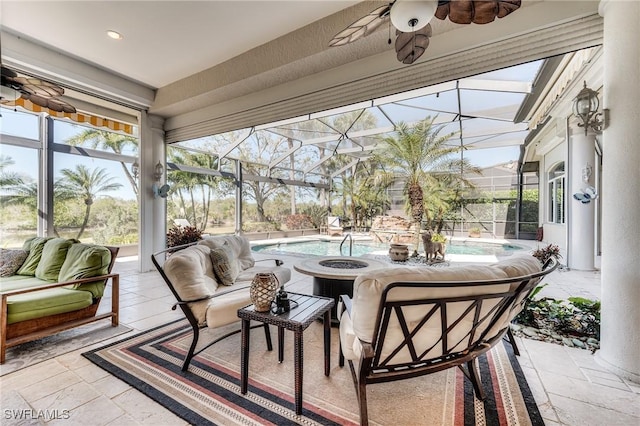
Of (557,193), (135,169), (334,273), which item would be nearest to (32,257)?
(334,273)

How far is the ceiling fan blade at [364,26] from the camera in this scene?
208 centimetres

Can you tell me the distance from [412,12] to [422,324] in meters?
1.90

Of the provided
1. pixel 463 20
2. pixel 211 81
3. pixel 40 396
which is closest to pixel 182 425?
pixel 40 396

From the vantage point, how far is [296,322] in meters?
1.88

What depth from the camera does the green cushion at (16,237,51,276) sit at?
11.6 feet

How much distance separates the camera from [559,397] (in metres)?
2.05

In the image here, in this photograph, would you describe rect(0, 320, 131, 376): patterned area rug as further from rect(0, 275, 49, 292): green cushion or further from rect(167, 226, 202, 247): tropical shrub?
rect(167, 226, 202, 247): tropical shrub

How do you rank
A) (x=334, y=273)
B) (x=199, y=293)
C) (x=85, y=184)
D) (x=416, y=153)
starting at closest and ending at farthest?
1. (x=199, y=293)
2. (x=334, y=273)
3. (x=85, y=184)
4. (x=416, y=153)

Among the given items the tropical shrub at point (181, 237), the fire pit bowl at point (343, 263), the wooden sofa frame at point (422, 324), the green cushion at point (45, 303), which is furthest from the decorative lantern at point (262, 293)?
the tropical shrub at point (181, 237)

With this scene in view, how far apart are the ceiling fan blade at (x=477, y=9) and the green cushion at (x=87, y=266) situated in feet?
13.0

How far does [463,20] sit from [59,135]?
7.33m

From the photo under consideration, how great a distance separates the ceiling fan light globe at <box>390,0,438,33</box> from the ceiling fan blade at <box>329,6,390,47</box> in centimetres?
20

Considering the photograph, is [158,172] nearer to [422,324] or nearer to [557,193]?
[422,324]

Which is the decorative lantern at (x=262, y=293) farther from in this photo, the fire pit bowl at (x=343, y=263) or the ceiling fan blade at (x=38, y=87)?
the ceiling fan blade at (x=38, y=87)
